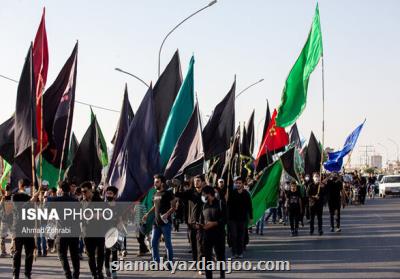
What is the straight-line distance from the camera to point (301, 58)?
66.6ft

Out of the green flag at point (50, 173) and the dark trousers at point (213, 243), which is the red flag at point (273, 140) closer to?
the green flag at point (50, 173)

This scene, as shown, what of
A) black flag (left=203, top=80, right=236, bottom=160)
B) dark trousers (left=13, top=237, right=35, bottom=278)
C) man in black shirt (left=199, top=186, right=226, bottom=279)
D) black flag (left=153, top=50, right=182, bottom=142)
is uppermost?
black flag (left=153, top=50, right=182, bottom=142)

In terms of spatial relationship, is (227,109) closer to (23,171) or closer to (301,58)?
(301,58)

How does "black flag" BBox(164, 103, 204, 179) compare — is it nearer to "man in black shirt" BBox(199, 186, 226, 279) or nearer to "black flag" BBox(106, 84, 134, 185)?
"black flag" BBox(106, 84, 134, 185)

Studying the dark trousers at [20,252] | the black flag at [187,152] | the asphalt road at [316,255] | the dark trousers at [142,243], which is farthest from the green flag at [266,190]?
the dark trousers at [20,252]

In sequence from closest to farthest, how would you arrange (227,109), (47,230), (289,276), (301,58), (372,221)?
1. (289,276)
2. (47,230)
3. (227,109)
4. (301,58)
5. (372,221)

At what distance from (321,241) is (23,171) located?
855cm

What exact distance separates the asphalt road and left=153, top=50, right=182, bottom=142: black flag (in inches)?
134

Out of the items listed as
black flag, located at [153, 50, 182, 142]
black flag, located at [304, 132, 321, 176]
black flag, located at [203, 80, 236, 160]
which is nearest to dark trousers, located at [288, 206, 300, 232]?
black flag, located at [203, 80, 236, 160]

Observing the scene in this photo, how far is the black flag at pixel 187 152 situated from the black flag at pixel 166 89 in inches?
132

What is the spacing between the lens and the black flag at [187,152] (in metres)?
15.4

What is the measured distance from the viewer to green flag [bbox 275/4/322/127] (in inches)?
771

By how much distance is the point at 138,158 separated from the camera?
1425cm

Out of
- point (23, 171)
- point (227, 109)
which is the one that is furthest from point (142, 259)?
point (227, 109)
